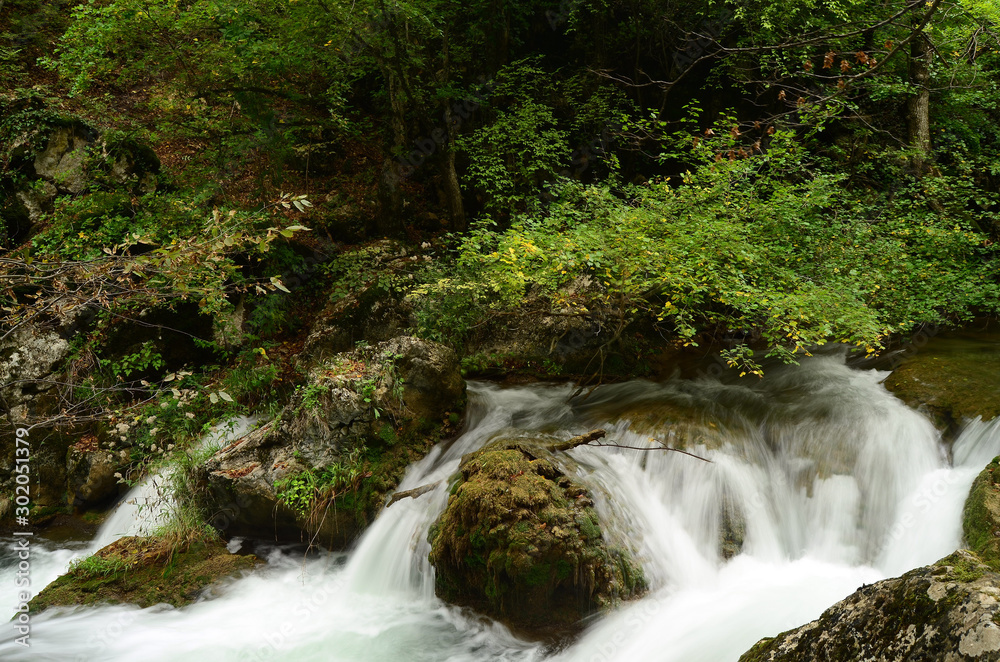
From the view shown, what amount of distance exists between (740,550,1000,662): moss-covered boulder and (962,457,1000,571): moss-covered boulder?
8.76 feet

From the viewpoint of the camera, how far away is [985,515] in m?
4.30

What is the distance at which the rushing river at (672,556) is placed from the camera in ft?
15.0

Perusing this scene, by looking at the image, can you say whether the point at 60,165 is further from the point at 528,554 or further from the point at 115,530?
the point at 528,554

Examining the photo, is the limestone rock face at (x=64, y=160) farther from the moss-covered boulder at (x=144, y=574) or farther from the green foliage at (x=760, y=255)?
the green foliage at (x=760, y=255)

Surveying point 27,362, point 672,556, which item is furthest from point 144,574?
point 672,556

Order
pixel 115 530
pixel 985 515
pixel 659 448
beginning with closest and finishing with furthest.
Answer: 1. pixel 985 515
2. pixel 659 448
3. pixel 115 530

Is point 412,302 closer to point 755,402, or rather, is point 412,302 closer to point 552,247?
point 552,247

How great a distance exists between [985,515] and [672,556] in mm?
2406

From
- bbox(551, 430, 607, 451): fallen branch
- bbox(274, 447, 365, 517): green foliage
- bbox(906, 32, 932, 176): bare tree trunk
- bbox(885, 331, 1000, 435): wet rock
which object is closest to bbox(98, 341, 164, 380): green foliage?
bbox(274, 447, 365, 517): green foliage

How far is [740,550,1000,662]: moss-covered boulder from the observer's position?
1658 millimetres

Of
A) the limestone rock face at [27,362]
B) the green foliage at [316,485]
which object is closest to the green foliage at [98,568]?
the green foliage at [316,485]

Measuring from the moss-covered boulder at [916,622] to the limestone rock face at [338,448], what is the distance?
15.4 ft

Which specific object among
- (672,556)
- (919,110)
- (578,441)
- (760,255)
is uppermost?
(919,110)

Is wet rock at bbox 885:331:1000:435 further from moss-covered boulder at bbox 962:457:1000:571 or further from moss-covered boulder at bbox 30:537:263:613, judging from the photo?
moss-covered boulder at bbox 30:537:263:613
